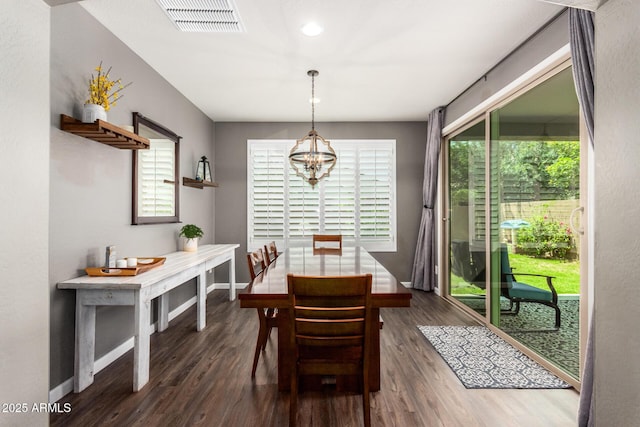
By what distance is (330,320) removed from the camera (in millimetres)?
1664

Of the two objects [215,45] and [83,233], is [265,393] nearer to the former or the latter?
[83,233]

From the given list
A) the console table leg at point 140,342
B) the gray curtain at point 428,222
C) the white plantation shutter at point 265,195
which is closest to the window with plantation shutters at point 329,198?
the white plantation shutter at point 265,195

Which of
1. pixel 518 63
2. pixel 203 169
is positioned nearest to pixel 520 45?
pixel 518 63

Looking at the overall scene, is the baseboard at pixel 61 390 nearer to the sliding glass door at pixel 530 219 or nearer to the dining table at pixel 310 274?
the dining table at pixel 310 274

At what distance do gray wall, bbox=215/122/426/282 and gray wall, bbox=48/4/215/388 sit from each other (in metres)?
1.76

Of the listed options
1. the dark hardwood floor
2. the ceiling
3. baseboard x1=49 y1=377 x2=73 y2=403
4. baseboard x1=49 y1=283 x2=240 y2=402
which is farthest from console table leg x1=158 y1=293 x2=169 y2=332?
the ceiling

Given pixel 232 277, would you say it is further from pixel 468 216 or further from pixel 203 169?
pixel 468 216

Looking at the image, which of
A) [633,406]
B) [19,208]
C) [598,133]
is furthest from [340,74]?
[633,406]

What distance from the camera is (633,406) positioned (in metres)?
1.21

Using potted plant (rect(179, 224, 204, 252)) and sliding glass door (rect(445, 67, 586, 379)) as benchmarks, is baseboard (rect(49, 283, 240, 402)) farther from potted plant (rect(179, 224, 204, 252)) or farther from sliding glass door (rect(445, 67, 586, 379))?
sliding glass door (rect(445, 67, 586, 379))

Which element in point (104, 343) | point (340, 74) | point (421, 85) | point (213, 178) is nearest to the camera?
point (104, 343)

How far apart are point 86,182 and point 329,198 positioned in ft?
11.1

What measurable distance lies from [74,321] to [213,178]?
3.23m

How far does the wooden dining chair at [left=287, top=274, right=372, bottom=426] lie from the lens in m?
1.61
